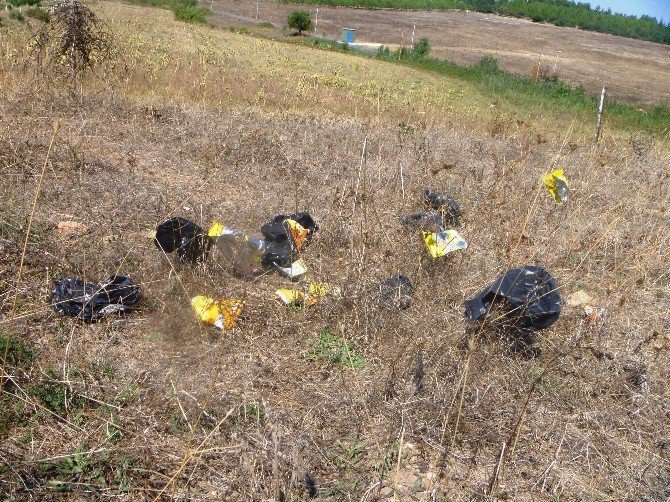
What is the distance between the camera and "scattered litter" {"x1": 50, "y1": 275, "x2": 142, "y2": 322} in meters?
3.05

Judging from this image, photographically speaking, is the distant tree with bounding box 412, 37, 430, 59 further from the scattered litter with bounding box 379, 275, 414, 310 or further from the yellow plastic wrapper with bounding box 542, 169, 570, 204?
the scattered litter with bounding box 379, 275, 414, 310

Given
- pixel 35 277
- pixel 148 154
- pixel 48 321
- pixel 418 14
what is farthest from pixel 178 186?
pixel 418 14

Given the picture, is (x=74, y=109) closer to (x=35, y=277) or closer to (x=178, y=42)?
(x=35, y=277)

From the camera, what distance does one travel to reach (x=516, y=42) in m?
42.3

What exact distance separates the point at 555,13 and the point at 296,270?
64.3 m

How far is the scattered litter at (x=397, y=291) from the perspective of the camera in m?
3.37

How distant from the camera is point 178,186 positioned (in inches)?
204

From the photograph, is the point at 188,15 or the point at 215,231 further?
the point at 188,15

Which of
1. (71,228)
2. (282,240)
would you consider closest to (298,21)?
(71,228)

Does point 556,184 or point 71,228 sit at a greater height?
point 556,184

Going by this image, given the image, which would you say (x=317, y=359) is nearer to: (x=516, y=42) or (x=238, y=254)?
(x=238, y=254)

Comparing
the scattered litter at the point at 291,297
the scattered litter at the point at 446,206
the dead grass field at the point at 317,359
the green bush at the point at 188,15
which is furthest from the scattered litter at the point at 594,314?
the green bush at the point at 188,15

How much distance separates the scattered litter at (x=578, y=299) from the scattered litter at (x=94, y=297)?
264cm

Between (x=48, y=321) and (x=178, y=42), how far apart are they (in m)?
15.9
